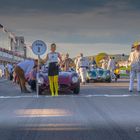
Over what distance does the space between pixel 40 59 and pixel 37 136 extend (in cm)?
1382

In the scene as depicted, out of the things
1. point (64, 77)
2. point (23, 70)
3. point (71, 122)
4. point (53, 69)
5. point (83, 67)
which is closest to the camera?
point (71, 122)

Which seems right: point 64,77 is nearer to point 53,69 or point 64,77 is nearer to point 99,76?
point 53,69

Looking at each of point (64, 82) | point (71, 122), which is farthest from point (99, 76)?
point (71, 122)

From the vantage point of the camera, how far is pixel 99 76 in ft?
116

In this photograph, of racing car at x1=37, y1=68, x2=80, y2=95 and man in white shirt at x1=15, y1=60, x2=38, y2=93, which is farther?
man in white shirt at x1=15, y1=60, x2=38, y2=93

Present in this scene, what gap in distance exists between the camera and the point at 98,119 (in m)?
11.1

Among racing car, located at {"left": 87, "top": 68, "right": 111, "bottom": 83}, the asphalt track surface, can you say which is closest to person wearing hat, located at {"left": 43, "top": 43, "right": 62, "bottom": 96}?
the asphalt track surface

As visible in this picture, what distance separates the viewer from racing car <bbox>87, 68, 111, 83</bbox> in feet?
116

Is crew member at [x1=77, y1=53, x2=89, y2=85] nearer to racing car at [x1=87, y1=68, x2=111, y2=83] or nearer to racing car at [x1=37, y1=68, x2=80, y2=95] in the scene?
racing car at [x1=87, y1=68, x2=111, y2=83]

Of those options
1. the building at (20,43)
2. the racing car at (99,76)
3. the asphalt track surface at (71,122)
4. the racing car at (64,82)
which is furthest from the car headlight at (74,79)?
the racing car at (99,76)

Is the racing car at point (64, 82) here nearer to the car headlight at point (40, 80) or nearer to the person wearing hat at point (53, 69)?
the car headlight at point (40, 80)

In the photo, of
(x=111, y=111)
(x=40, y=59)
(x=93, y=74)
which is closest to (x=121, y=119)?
(x=111, y=111)

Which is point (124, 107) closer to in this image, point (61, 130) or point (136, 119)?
point (136, 119)

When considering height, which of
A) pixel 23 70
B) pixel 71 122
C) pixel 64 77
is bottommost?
pixel 71 122
